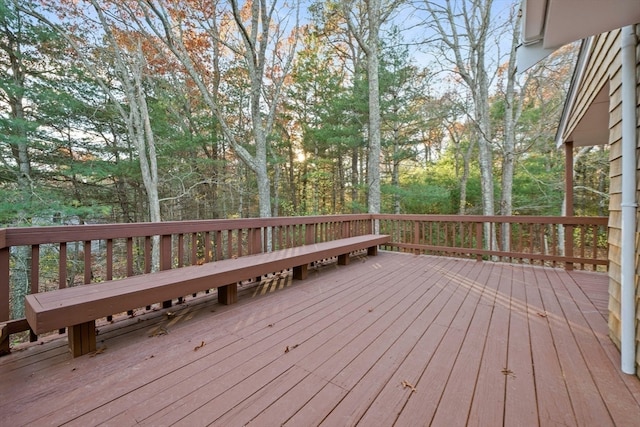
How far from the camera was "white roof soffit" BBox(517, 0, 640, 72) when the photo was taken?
1.30 metres

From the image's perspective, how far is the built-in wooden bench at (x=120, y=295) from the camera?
1535 mm

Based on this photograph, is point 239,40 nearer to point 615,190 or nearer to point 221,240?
point 221,240

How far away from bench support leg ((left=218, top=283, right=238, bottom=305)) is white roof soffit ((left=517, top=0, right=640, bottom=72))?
294 centimetres

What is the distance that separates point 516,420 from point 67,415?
203 cm

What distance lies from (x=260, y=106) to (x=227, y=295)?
6.60 m

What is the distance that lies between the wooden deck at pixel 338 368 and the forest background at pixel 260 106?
4.51 m

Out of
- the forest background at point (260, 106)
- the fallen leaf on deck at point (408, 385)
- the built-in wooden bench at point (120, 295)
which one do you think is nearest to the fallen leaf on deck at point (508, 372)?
the fallen leaf on deck at point (408, 385)

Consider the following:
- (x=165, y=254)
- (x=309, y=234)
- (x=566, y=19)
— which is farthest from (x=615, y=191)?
(x=165, y=254)

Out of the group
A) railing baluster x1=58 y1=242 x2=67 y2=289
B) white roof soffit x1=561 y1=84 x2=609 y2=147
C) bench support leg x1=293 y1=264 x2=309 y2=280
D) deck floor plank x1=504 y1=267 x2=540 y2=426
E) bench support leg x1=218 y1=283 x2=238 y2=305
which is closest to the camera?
deck floor plank x1=504 y1=267 x2=540 y2=426

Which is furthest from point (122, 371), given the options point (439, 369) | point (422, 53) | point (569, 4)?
point (422, 53)

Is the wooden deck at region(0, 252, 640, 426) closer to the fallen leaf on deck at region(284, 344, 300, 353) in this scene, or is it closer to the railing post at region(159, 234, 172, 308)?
the fallen leaf on deck at region(284, 344, 300, 353)

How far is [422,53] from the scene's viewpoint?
8445mm

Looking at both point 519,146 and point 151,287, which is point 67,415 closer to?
point 151,287

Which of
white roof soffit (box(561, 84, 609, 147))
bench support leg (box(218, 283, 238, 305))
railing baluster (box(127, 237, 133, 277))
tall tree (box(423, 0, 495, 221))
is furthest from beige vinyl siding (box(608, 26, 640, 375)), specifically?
tall tree (box(423, 0, 495, 221))
